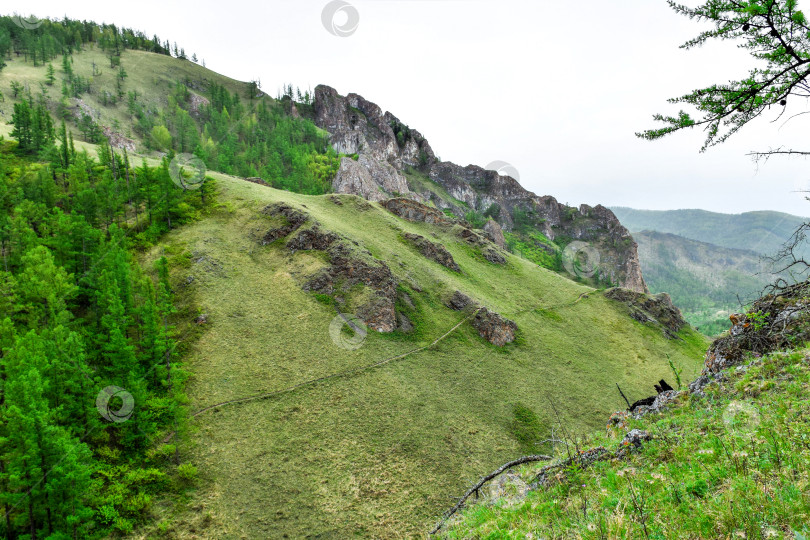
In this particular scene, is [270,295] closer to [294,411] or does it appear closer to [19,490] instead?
[294,411]

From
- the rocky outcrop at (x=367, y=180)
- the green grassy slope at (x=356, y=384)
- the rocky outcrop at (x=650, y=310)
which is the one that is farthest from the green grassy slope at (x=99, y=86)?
the rocky outcrop at (x=650, y=310)

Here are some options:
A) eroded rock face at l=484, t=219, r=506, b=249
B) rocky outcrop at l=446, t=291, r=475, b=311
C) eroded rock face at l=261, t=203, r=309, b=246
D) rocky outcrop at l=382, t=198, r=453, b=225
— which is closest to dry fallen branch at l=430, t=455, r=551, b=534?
rocky outcrop at l=446, t=291, r=475, b=311

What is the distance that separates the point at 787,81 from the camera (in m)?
7.95

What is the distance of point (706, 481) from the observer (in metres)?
5.66

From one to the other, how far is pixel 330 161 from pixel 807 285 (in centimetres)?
16547

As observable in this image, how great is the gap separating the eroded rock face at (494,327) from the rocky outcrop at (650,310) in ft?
142

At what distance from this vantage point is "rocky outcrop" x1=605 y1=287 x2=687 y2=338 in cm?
8462

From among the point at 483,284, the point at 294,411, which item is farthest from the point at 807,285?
the point at 483,284

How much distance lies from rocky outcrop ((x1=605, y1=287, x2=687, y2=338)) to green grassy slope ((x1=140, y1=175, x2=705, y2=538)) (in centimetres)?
420

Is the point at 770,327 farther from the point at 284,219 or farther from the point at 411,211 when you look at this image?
the point at 411,211

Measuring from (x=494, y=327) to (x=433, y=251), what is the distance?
26903 mm

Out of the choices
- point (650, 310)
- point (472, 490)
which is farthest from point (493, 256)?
point (472, 490)

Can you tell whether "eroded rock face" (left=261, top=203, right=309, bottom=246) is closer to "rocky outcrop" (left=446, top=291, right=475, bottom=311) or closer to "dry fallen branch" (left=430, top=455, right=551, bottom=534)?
"rocky outcrop" (left=446, top=291, right=475, bottom=311)

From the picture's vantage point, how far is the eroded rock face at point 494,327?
59.8 m
